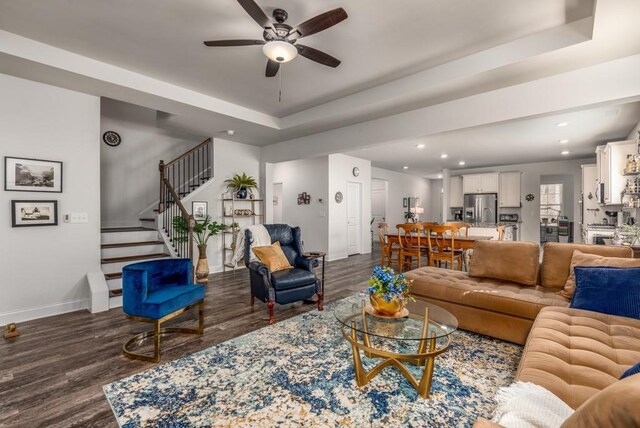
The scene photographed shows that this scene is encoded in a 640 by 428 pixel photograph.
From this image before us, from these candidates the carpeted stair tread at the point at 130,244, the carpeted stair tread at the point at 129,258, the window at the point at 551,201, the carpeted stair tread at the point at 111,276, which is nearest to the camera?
the carpeted stair tread at the point at 111,276

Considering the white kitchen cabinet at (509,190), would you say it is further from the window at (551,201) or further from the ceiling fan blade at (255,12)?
the ceiling fan blade at (255,12)

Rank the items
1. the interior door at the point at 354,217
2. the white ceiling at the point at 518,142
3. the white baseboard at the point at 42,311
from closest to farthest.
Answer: the white baseboard at the point at 42,311
the white ceiling at the point at 518,142
the interior door at the point at 354,217

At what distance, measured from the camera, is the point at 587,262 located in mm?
2680

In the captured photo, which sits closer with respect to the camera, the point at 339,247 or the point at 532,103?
the point at 532,103

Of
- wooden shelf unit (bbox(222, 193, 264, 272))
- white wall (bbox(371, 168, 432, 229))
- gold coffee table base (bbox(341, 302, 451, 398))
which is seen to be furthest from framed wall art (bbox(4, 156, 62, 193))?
white wall (bbox(371, 168, 432, 229))

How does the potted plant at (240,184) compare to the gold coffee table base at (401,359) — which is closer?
the gold coffee table base at (401,359)

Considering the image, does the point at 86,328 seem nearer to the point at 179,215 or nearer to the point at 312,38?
the point at 179,215

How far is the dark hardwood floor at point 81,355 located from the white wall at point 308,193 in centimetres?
296

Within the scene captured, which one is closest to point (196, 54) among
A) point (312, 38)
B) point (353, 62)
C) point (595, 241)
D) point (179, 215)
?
point (312, 38)

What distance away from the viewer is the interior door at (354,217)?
7.88 meters

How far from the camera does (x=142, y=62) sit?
10.9 ft

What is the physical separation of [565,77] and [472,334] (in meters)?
2.87

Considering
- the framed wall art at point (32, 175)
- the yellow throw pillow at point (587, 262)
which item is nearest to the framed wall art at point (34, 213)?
the framed wall art at point (32, 175)

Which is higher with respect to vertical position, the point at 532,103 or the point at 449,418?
the point at 532,103
